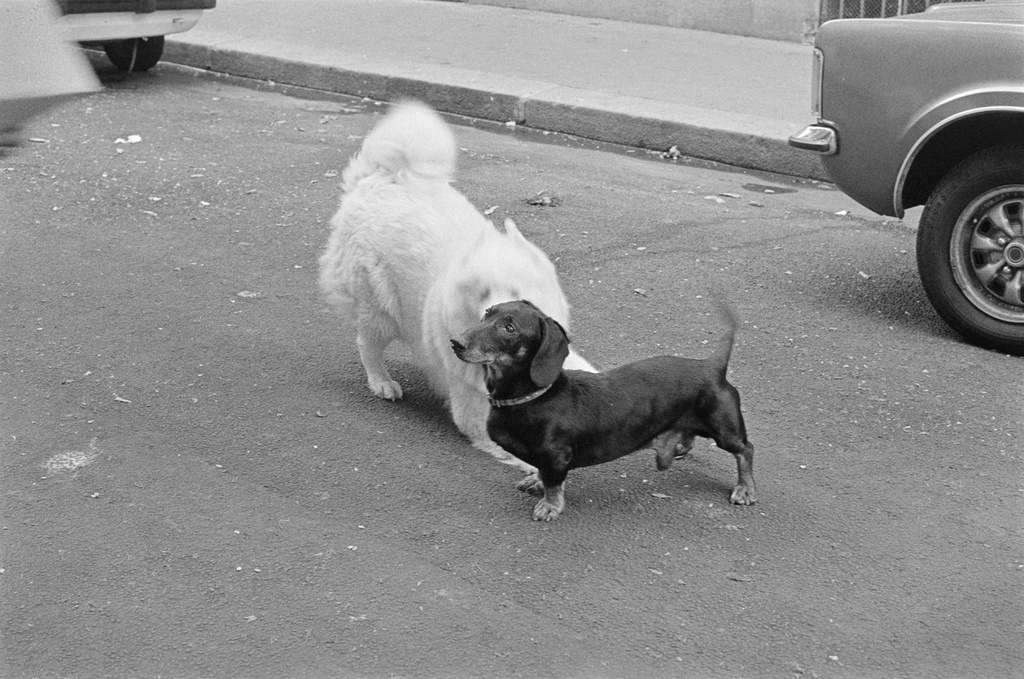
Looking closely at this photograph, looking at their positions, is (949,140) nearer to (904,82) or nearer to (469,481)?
(904,82)

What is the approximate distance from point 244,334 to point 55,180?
295cm

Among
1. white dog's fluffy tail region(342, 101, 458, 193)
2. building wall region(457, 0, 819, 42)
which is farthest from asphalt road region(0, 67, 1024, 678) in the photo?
building wall region(457, 0, 819, 42)

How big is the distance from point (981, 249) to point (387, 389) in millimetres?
2746

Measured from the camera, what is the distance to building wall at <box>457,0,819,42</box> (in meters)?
11.7

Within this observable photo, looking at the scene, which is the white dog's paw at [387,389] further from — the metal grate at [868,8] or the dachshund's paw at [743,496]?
the metal grate at [868,8]

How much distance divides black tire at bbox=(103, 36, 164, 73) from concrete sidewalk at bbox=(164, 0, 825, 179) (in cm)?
44

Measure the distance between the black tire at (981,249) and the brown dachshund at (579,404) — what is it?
173 cm

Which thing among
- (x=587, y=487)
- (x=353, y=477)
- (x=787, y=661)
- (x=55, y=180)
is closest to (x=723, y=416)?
(x=587, y=487)

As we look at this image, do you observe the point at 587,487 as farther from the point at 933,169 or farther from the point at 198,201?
the point at 198,201

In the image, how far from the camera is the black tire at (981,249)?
210 inches

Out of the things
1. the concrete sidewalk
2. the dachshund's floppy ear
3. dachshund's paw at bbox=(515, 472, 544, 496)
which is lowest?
dachshund's paw at bbox=(515, 472, 544, 496)

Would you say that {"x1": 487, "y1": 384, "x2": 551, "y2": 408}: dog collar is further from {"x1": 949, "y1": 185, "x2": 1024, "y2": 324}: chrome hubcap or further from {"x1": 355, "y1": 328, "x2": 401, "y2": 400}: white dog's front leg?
{"x1": 949, "y1": 185, "x2": 1024, "y2": 324}: chrome hubcap

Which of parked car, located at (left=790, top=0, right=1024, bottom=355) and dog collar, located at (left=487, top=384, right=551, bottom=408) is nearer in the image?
dog collar, located at (left=487, top=384, right=551, bottom=408)

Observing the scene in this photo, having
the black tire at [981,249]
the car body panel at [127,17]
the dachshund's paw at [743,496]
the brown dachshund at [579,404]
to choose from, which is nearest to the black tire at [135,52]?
the car body panel at [127,17]
